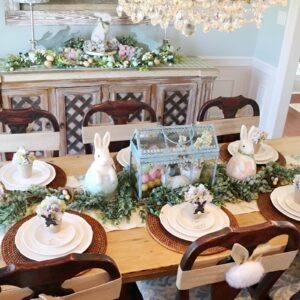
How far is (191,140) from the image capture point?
1561mm

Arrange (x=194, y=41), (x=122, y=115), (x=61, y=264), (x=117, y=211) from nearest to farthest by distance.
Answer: (x=61, y=264), (x=117, y=211), (x=122, y=115), (x=194, y=41)

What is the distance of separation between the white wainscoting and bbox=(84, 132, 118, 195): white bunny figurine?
2.20 m

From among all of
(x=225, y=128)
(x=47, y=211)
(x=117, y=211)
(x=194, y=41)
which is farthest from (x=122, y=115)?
(x=194, y=41)

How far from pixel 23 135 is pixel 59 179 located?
1.26 feet

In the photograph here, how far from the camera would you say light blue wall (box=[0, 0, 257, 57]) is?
2.88 m

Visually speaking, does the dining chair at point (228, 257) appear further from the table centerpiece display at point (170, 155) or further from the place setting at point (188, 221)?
the table centerpiece display at point (170, 155)

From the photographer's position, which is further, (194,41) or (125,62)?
(194,41)

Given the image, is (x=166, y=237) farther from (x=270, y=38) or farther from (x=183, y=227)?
(x=270, y=38)

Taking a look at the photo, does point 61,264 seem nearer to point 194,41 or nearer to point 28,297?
point 28,297

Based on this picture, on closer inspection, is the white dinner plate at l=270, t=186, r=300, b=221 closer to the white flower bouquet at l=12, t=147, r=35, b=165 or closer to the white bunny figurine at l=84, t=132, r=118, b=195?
the white bunny figurine at l=84, t=132, r=118, b=195

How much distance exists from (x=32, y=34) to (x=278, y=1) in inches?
76.7

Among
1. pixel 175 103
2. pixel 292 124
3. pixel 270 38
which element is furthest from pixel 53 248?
pixel 292 124

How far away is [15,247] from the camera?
126 centimetres

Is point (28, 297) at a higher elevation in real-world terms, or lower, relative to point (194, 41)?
lower
